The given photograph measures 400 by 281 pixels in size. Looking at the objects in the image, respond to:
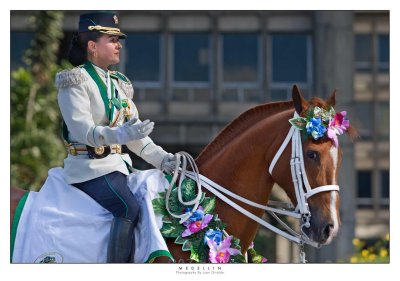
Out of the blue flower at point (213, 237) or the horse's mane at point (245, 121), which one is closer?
the blue flower at point (213, 237)

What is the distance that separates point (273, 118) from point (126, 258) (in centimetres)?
146

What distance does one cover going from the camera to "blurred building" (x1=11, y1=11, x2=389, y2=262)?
15.4 m

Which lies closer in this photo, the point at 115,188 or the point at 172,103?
the point at 115,188

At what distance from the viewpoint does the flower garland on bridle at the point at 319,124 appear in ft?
18.6

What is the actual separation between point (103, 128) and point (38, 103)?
33.2 ft

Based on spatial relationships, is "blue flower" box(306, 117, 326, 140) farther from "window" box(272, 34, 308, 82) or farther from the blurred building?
"window" box(272, 34, 308, 82)

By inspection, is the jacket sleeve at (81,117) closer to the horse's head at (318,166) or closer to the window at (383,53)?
the horse's head at (318,166)

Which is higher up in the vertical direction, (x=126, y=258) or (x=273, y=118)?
(x=273, y=118)

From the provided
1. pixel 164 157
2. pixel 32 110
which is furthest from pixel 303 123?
pixel 32 110

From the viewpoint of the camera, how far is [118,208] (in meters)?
5.79

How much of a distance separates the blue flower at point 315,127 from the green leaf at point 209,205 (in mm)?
867

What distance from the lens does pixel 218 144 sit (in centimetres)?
607

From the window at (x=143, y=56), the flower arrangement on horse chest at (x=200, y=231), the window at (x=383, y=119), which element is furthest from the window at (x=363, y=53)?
the flower arrangement on horse chest at (x=200, y=231)
